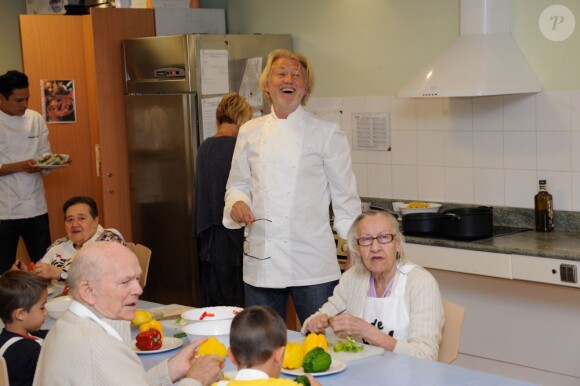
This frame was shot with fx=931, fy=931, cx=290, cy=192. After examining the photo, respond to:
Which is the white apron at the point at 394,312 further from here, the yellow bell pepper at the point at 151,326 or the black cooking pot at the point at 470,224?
the black cooking pot at the point at 470,224

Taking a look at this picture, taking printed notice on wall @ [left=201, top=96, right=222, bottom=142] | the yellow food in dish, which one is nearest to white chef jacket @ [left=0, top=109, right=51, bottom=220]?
printed notice on wall @ [left=201, top=96, right=222, bottom=142]

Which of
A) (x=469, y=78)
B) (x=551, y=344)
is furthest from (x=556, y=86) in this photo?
(x=551, y=344)

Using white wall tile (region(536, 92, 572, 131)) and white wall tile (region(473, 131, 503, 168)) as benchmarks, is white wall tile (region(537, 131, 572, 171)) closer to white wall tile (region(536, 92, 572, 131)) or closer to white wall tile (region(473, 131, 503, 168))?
white wall tile (region(536, 92, 572, 131))

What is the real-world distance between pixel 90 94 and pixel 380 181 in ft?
7.37

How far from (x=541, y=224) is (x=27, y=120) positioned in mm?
3252

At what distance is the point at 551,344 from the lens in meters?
4.30

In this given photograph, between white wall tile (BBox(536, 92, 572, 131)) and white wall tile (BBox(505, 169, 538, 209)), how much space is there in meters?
0.25

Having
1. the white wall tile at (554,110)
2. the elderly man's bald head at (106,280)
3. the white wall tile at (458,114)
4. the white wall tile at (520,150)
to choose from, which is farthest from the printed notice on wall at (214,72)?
the elderly man's bald head at (106,280)

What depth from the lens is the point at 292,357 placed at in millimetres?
2666

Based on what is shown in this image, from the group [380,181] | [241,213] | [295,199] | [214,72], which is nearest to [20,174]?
[214,72]

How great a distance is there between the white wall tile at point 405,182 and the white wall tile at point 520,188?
62cm

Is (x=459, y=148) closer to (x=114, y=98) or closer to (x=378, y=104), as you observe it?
(x=378, y=104)

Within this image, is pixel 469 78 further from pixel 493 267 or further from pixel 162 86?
pixel 162 86

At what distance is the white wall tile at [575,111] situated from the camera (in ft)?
14.4
